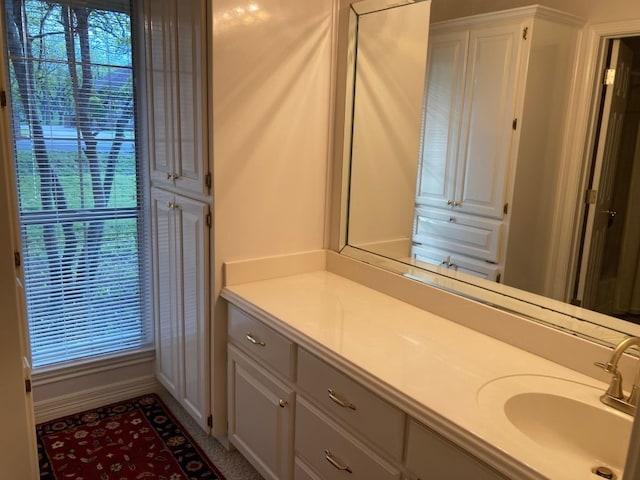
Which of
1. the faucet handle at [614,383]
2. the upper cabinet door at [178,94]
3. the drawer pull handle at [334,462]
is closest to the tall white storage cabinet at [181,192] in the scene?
the upper cabinet door at [178,94]

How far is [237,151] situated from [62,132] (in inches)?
38.7

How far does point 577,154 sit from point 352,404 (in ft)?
3.22

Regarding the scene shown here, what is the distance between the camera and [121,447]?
232cm

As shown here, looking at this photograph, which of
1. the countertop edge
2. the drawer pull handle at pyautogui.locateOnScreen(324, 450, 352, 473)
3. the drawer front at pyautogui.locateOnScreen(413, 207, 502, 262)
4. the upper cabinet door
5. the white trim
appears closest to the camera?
the countertop edge

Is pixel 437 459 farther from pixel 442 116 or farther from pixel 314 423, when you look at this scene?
pixel 442 116

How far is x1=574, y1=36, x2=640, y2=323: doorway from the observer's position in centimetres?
136

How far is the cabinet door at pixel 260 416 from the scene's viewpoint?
177cm

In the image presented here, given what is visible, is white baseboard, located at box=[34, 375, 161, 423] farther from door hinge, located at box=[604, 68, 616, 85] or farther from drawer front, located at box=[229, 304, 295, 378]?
door hinge, located at box=[604, 68, 616, 85]

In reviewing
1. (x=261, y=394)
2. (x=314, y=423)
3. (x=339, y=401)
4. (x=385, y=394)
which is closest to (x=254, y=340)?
(x=261, y=394)

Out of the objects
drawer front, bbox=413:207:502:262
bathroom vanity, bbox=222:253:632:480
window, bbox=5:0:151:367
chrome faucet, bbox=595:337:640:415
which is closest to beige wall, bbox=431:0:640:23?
drawer front, bbox=413:207:502:262

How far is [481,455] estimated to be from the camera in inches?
42.3

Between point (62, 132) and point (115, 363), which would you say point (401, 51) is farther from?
point (115, 363)

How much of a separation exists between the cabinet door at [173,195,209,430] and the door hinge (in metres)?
1.44

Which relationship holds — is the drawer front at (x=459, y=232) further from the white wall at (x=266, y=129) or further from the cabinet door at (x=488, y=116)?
the white wall at (x=266, y=129)
